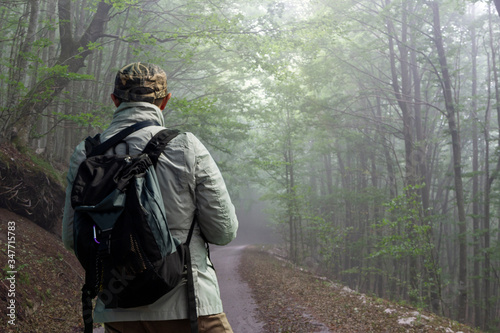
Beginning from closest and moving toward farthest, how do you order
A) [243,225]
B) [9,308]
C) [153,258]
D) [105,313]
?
[153,258] < [105,313] < [9,308] < [243,225]

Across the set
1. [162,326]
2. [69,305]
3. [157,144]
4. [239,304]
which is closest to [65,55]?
[69,305]

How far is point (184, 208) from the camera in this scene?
188cm

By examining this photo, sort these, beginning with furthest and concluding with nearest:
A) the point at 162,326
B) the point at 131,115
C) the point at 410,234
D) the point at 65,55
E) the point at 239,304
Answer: the point at 410,234 < the point at 239,304 < the point at 65,55 < the point at 131,115 < the point at 162,326

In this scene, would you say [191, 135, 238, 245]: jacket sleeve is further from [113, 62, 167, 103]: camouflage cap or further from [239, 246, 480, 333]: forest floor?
[239, 246, 480, 333]: forest floor

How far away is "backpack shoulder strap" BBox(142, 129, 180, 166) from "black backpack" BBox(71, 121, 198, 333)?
0.01 metres

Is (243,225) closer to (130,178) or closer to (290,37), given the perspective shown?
(290,37)

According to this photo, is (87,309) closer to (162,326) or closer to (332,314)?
(162,326)

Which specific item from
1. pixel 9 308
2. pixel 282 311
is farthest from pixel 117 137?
pixel 282 311

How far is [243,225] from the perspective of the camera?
184ft

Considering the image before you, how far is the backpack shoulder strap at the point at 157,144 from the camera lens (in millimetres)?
1841

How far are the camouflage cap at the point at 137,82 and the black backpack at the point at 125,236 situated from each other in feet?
1.31

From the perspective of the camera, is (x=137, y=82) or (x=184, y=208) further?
(x=137, y=82)

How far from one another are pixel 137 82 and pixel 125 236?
2.69ft

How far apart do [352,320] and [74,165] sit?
22.6 feet
